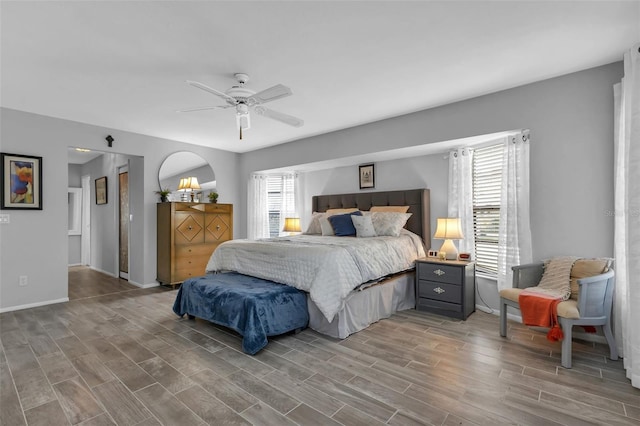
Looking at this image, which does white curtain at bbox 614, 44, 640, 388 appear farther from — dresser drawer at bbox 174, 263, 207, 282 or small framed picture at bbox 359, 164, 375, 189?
dresser drawer at bbox 174, 263, 207, 282

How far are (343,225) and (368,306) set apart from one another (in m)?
1.44

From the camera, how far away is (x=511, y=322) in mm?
3496

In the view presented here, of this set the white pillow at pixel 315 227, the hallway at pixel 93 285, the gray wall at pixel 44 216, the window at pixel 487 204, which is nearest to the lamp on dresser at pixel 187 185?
the gray wall at pixel 44 216

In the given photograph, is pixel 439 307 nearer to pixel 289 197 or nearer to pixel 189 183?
pixel 289 197

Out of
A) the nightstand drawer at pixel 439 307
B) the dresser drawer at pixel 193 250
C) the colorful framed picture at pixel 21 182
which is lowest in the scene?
the nightstand drawer at pixel 439 307

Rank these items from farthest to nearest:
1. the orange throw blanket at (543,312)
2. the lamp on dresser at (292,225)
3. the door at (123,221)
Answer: the door at (123,221), the lamp on dresser at (292,225), the orange throw blanket at (543,312)

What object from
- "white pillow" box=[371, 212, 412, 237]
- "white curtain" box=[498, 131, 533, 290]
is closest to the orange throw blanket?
"white curtain" box=[498, 131, 533, 290]

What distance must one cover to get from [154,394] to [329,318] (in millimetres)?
1484

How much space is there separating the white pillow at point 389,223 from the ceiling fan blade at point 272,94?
2.36 metres

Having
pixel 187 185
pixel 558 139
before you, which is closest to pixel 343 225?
pixel 558 139

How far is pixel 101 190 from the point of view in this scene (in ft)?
22.6

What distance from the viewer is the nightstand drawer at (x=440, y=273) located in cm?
363

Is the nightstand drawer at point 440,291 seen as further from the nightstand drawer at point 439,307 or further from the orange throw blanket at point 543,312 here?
the orange throw blanket at point 543,312

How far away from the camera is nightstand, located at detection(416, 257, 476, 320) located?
3604 millimetres
